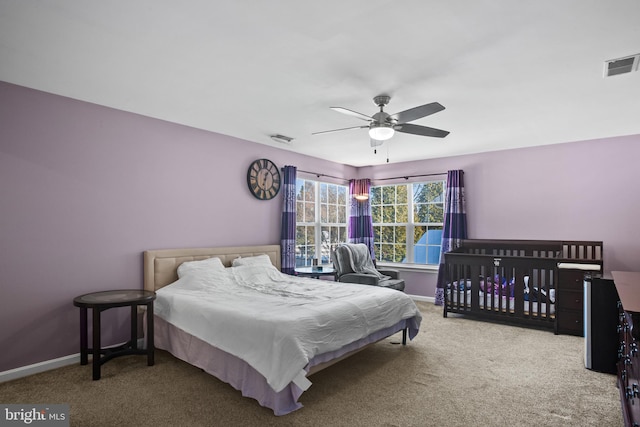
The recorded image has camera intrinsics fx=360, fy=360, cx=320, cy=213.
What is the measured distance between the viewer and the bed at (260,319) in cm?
243

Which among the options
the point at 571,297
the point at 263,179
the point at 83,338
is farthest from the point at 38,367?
the point at 571,297

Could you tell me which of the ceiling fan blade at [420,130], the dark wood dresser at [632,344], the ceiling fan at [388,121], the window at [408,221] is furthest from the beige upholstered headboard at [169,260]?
the dark wood dresser at [632,344]

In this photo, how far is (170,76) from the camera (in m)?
2.89

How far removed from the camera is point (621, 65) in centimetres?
264

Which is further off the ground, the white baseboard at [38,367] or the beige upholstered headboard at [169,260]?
the beige upholstered headboard at [169,260]

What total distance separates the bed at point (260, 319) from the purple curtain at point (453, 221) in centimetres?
217

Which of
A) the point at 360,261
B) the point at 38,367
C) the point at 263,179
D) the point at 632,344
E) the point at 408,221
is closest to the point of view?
the point at 632,344

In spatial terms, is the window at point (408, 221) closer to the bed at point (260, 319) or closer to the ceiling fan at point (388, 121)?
the bed at point (260, 319)

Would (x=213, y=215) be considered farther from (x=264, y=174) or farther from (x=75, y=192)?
(x=75, y=192)

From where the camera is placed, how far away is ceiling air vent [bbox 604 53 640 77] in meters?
2.55

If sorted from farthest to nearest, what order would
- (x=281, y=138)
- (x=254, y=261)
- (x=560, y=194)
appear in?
(x=560, y=194) < (x=281, y=138) < (x=254, y=261)

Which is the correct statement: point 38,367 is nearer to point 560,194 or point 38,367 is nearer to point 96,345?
point 96,345

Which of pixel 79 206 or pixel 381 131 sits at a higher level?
pixel 381 131

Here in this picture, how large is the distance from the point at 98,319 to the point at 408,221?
5.07 m
